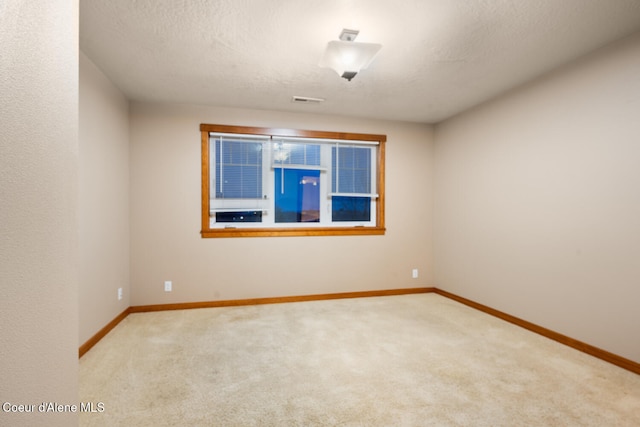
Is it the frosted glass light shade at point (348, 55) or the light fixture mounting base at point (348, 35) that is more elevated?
the light fixture mounting base at point (348, 35)

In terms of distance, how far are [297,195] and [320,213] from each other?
0.42m

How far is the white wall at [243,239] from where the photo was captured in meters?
3.84

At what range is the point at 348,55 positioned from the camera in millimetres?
2271

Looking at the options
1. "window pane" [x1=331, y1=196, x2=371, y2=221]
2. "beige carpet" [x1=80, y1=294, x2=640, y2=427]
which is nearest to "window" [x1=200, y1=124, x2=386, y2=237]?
"window pane" [x1=331, y1=196, x2=371, y2=221]

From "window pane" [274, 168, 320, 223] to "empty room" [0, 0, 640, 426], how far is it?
3cm

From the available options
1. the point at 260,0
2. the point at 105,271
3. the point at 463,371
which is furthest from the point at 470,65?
the point at 105,271

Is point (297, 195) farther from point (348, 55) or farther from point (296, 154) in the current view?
point (348, 55)

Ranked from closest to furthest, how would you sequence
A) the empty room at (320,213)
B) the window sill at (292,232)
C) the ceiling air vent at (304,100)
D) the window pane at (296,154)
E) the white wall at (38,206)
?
the white wall at (38,206), the empty room at (320,213), the ceiling air vent at (304,100), the window sill at (292,232), the window pane at (296,154)

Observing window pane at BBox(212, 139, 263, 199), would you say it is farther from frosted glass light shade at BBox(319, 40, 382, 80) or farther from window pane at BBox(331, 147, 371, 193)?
frosted glass light shade at BBox(319, 40, 382, 80)

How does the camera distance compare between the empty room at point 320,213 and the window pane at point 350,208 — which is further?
the window pane at point 350,208

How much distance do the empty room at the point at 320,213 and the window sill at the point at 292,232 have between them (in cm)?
3

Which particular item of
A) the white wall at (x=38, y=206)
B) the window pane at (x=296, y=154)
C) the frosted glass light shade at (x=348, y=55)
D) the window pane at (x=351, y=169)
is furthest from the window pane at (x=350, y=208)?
the white wall at (x=38, y=206)

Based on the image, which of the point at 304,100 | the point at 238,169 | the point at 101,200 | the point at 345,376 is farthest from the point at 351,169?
the point at 101,200

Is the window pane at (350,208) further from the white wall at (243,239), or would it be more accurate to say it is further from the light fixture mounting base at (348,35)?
the light fixture mounting base at (348,35)
